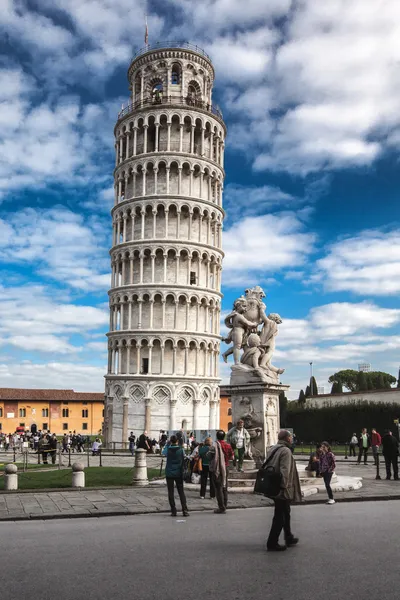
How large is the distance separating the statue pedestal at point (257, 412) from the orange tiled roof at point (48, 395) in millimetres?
80122

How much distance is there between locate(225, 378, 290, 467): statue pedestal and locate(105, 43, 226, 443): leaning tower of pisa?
41.3 metres

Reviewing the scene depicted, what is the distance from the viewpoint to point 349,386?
121500 mm

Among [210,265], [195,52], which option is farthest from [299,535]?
[195,52]

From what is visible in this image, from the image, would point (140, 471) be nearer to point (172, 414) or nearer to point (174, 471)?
point (174, 471)

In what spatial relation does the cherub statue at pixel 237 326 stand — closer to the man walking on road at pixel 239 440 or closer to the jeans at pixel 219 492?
the man walking on road at pixel 239 440

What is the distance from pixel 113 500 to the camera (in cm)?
1533

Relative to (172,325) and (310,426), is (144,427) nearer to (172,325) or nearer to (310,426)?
(172,325)

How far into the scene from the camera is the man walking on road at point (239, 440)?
17125 mm

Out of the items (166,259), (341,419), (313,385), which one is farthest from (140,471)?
(313,385)

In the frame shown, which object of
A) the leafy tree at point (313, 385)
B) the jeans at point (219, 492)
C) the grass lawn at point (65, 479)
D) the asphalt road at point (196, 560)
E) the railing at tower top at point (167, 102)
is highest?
the railing at tower top at point (167, 102)

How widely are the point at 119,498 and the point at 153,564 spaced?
8.10 m

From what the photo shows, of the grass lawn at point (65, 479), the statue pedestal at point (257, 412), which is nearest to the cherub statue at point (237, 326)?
the statue pedestal at point (257, 412)

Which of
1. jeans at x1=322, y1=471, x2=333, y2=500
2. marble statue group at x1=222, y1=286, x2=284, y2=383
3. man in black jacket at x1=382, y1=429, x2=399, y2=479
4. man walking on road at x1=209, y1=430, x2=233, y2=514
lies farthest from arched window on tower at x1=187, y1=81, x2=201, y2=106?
man walking on road at x1=209, y1=430, x2=233, y2=514

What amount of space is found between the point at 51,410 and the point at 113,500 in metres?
83.0
